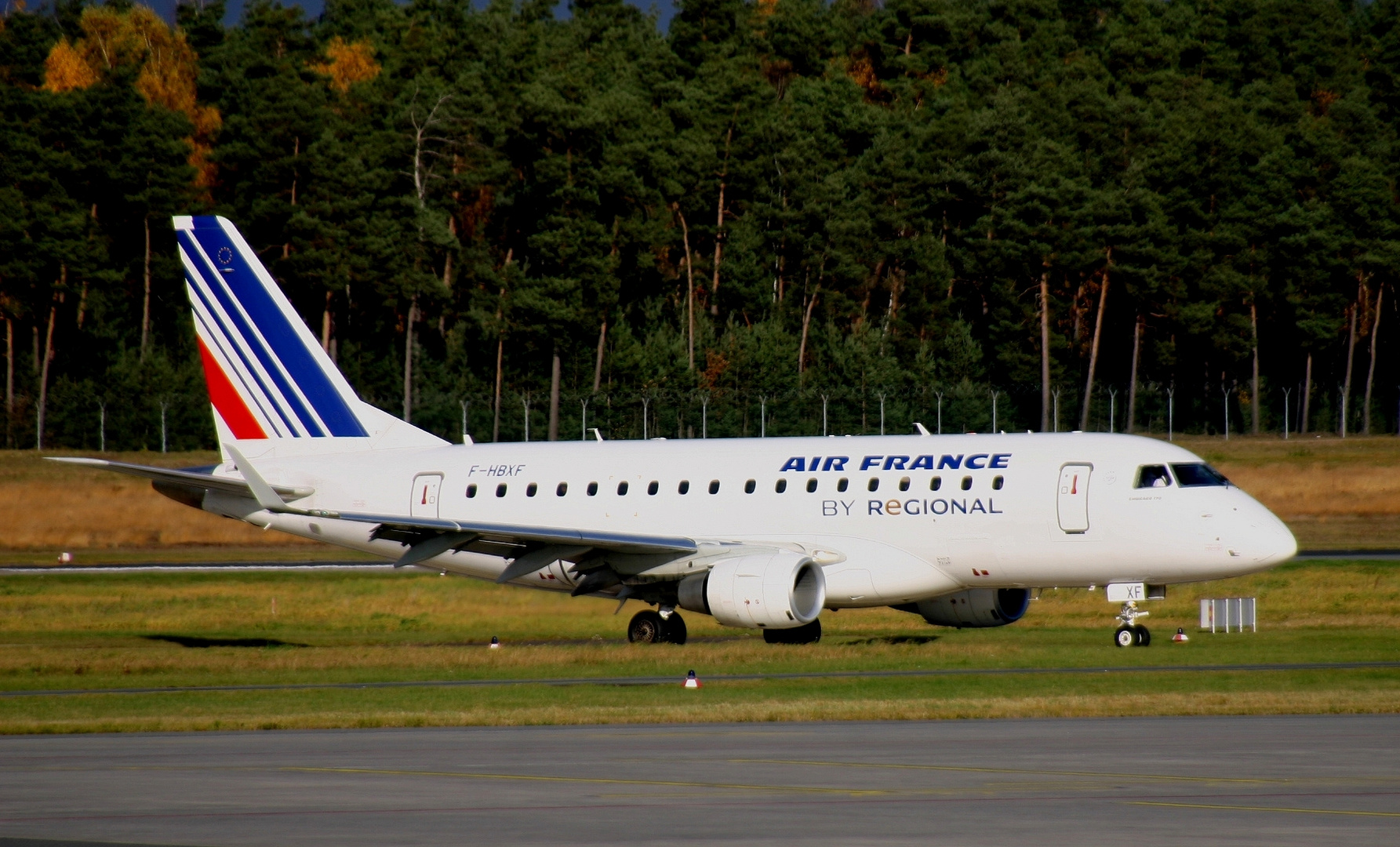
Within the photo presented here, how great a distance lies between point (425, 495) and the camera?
38656 mm

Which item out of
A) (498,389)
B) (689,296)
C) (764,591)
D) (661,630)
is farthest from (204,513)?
(764,591)

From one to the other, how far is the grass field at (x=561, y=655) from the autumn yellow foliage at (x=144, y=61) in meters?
73.4

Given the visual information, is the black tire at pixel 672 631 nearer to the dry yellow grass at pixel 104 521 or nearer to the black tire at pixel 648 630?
the black tire at pixel 648 630

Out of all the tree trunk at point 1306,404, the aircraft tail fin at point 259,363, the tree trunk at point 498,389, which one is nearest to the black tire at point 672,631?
the aircraft tail fin at point 259,363

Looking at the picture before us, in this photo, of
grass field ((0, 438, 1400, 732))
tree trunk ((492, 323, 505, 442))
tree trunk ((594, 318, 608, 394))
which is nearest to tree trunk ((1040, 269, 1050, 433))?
tree trunk ((594, 318, 608, 394))

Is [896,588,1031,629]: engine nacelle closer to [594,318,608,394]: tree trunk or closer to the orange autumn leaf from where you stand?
[594,318,608,394]: tree trunk

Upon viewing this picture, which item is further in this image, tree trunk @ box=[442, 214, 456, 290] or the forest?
tree trunk @ box=[442, 214, 456, 290]

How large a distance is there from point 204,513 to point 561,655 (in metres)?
36.9

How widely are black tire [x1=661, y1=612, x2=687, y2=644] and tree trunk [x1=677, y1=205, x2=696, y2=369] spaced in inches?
2246

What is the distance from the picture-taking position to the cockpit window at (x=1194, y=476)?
108ft

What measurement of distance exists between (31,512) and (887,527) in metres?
44.1

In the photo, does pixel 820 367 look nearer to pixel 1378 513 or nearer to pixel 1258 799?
pixel 1378 513

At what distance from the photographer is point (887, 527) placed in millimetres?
33844

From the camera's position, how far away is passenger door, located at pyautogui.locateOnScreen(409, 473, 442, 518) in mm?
38531
